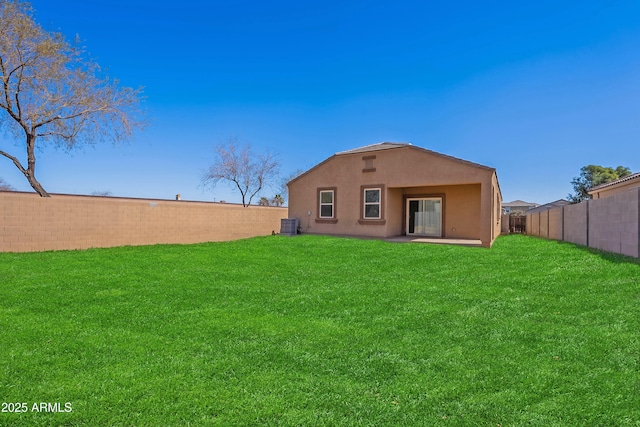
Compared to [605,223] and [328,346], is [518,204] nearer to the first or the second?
[605,223]

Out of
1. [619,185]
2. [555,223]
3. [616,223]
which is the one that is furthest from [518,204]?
[616,223]

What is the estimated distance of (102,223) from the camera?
583 inches

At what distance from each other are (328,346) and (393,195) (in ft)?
44.6

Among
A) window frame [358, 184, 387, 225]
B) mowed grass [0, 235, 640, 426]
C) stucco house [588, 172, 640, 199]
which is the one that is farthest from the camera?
stucco house [588, 172, 640, 199]

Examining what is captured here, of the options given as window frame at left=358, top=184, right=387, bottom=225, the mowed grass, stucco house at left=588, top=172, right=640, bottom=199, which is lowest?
Answer: the mowed grass

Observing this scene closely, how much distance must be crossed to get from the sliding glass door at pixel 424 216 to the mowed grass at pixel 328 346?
872cm

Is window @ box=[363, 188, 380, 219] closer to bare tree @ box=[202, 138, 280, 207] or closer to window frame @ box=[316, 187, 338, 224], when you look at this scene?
window frame @ box=[316, 187, 338, 224]

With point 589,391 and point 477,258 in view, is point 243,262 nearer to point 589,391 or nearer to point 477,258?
point 477,258

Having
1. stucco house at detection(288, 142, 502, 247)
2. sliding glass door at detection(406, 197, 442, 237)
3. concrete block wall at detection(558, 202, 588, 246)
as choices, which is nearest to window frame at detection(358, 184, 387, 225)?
stucco house at detection(288, 142, 502, 247)

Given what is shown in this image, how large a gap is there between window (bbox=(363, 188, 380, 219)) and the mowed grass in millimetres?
8419

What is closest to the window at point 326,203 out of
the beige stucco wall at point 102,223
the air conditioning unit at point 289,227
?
the air conditioning unit at point 289,227

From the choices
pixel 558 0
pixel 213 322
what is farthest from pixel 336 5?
pixel 213 322

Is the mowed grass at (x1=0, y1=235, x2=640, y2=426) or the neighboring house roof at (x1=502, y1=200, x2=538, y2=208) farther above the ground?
the neighboring house roof at (x1=502, y1=200, x2=538, y2=208)

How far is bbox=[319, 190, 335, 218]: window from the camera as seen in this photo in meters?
18.8
